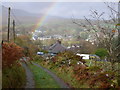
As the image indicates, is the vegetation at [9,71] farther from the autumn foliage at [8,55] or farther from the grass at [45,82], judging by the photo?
the grass at [45,82]

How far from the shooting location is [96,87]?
940 cm

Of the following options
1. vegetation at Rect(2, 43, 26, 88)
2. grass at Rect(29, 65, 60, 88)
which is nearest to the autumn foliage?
vegetation at Rect(2, 43, 26, 88)

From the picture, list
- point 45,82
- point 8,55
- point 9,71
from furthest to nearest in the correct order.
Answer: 1. point 45,82
2. point 8,55
3. point 9,71

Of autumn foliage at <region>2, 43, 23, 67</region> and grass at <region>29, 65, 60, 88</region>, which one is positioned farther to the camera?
grass at <region>29, 65, 60, 88</region>

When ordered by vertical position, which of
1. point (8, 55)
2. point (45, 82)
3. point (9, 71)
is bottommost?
point (45, 82)

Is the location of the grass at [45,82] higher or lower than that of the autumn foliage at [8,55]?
lower

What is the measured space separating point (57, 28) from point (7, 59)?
400ft

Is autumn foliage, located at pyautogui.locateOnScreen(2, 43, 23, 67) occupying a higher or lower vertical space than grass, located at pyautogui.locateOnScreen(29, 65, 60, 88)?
higher

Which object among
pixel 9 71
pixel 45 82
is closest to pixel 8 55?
pixel 9 71

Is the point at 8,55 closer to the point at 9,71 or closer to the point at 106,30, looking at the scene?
the point at 9,71

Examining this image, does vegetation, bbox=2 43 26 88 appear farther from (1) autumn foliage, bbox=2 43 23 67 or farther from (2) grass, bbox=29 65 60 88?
(2) grass, bbox=29 65 60 88

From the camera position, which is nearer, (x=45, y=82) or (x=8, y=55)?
(x=8, y=55)

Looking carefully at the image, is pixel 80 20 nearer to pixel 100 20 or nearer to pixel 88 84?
pixel 100 20

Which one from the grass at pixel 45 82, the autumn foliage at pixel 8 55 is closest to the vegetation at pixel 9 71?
the autumn foliage at pixel 8 55
